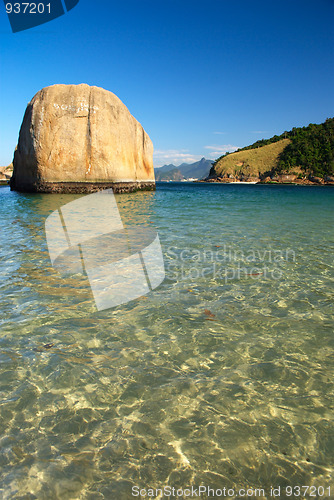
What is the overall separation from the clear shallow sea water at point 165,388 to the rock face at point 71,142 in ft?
62.0

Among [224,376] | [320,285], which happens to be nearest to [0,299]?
[224,376]

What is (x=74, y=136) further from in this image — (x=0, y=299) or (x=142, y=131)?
(x=0, y=299)

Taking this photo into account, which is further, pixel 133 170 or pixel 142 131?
pixel 142 131

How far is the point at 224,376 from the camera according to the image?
84.1 inches

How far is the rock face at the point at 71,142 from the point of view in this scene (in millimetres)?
20859

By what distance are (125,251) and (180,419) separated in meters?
4.15

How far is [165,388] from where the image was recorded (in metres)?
1.99

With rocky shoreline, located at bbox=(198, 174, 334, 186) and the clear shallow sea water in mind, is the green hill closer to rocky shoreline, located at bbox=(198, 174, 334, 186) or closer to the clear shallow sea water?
rocky shoreline, located at bbox=(198, 174, 334, 186)

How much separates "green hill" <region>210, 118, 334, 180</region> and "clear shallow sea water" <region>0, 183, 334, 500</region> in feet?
333

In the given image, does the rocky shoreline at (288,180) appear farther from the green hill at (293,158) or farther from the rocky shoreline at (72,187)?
the rocky shoreline at (72,187)

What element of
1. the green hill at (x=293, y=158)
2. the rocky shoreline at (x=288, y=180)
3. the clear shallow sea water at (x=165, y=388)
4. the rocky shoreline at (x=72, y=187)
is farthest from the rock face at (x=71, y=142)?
the green hill at (x=293, y=158)

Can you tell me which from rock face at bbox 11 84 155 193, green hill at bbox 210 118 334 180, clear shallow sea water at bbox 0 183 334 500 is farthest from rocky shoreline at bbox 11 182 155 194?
green hill at bbox 210 118 334 180

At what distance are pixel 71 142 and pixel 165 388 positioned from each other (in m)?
21.7

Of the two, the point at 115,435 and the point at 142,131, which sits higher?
the point at 142,131
